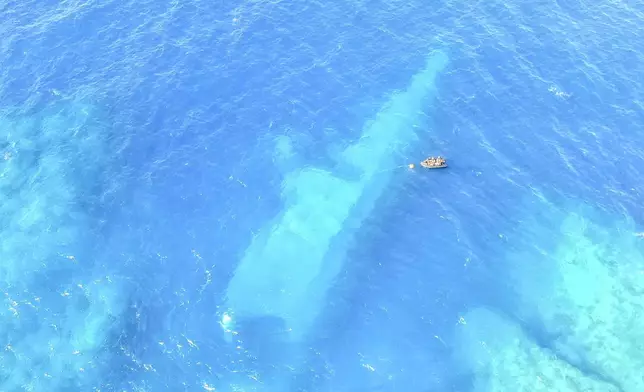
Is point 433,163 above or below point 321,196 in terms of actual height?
above

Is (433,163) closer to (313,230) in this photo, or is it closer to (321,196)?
(321,196)

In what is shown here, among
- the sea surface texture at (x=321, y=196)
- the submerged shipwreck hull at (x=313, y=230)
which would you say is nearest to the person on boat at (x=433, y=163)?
the sea surface texture at (x=321, y=196)

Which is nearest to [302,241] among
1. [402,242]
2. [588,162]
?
[402,242]

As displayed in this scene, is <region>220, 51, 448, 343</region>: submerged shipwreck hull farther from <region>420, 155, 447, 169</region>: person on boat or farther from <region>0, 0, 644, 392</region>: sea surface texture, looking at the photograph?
<region>420, 155, 447, 169</region>: person on boat

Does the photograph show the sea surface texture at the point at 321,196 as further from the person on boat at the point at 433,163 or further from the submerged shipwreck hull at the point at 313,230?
the person on boat at the point at 433,163

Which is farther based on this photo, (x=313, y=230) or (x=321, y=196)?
(x=321, y=196)

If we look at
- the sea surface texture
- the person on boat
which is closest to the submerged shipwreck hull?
the sea surface texture

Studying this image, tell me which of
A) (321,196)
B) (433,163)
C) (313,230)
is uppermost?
(433,163)

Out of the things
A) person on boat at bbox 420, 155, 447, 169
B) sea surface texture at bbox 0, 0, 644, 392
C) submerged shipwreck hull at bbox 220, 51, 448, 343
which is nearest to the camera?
sea surface texture at bbox 0, 0, 644, 392

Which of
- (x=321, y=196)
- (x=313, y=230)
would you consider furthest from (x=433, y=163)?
(x=313, y=230)
